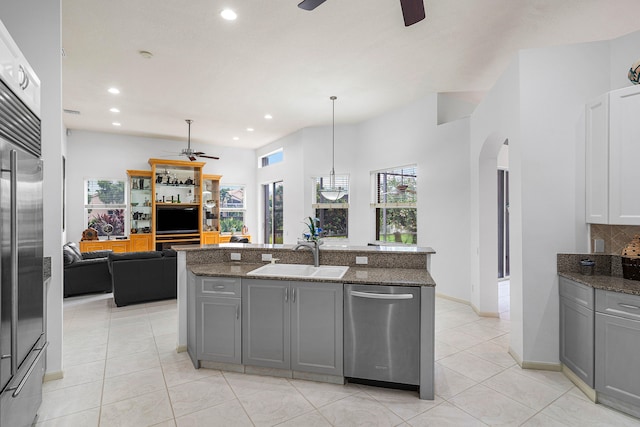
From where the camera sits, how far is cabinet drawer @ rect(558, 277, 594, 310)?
2.47 meters

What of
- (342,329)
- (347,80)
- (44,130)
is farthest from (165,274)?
(347,80)

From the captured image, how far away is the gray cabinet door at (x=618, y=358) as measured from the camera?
7.25 ft

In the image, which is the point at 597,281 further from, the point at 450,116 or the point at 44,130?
the point at 44,130

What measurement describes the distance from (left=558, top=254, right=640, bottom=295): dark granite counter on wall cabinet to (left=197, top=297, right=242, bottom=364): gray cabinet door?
2820 millimetres

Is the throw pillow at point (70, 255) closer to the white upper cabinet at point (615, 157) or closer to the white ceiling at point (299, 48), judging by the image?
the white ceiling at point (299, 48)

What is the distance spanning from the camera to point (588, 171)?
2789 millimetres

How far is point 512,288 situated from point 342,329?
5.95 ft

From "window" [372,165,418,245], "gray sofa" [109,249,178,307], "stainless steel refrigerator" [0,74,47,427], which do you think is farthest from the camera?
"window" [372,165,418,245]

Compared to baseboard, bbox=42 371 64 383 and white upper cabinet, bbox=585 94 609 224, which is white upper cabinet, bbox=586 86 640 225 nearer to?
white upper cabinet, bbox=585 94 609 224

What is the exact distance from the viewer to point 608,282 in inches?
97.9

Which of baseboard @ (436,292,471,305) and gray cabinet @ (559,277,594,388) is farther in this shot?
baseboard @ (436,292,471,305)

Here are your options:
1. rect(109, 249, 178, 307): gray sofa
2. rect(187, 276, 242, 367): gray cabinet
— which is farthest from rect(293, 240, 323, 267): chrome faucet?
rect(109, 249, 178, 307): gray sofa

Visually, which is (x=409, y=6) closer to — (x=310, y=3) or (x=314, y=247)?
(x=310, y=3)

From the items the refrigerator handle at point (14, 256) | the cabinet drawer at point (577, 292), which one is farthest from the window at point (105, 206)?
the cabinet drawer at point (577, 292)
